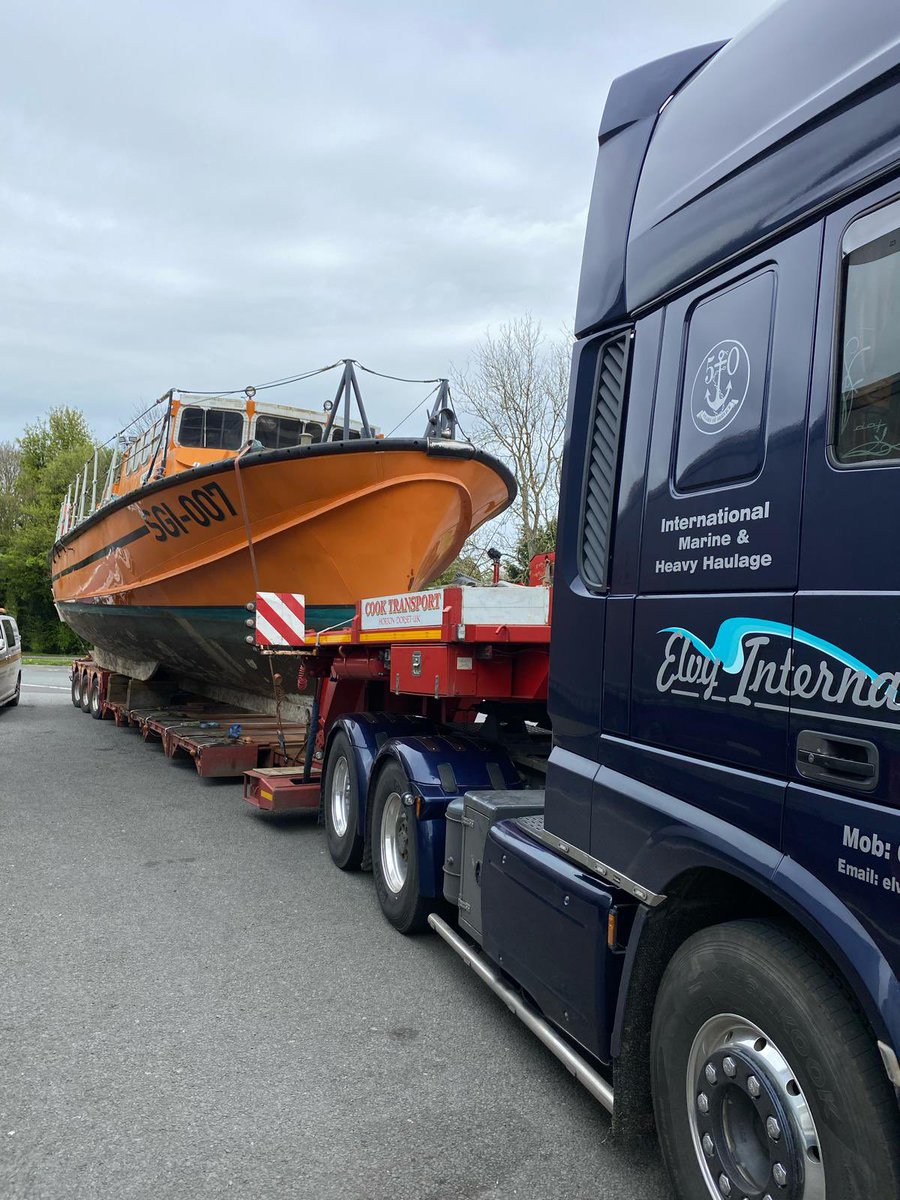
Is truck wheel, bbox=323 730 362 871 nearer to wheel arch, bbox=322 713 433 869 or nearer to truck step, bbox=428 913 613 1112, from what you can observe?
wheel arch, bbox=322 713 433 869

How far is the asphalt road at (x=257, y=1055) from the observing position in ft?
9.23

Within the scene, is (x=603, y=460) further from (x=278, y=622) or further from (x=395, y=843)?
(x=278, y=622)

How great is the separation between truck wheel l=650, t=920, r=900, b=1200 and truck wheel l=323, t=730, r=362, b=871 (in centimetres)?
351

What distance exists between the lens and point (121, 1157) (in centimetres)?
285

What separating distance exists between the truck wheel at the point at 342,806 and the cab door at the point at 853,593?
4092mm

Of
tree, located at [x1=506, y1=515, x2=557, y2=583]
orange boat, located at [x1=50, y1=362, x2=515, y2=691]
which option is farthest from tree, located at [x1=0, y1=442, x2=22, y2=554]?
orange boat, located at [x1=50, y1=362, x2=515, y2=691]

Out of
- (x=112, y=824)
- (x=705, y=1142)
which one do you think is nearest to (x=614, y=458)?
(x=705, y=1142)

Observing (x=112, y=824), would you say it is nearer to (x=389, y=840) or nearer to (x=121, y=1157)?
(x=389, y=840)

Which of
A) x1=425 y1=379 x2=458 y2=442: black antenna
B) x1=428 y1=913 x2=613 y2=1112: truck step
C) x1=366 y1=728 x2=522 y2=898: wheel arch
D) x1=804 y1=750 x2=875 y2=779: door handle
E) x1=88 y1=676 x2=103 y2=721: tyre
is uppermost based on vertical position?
x1=425 y1=379 x2=458 y2=442: black antenna

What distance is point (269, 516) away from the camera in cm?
959

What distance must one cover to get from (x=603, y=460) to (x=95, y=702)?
14222 millimetres

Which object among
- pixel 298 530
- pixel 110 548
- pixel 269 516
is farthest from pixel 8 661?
pixel 298 530

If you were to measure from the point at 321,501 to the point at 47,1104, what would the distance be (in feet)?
22.1

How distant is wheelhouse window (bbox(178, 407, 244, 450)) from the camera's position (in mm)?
11469
